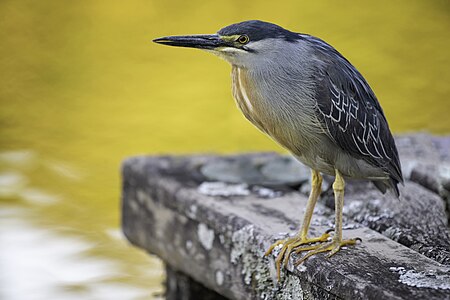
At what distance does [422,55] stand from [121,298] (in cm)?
290

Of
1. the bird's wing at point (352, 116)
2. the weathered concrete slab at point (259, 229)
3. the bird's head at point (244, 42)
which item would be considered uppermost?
the bird's head at point (244, 42)

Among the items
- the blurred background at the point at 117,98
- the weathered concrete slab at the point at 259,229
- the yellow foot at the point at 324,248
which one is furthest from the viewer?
the blurred background at the point at 117,98

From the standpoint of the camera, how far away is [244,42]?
7.57 ft

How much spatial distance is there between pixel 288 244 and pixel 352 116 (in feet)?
1.19

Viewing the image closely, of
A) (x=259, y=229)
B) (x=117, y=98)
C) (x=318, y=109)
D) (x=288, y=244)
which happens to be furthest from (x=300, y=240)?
(x=117, y=98)

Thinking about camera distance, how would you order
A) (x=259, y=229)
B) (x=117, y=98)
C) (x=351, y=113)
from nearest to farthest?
(x=351, y=113)
(x=259, y=229)
(x=117, y=98)

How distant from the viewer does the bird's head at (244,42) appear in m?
2.30

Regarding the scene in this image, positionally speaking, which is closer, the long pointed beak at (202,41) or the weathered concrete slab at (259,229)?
the weathered concrete slab at (259,229)

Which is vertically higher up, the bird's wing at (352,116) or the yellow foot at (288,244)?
Result: the bird's wing at (352,116)

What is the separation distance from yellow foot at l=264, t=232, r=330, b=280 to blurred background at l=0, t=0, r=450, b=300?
1.98m

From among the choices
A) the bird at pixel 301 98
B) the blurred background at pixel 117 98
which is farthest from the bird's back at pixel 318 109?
the blurred background at pixel 117 98

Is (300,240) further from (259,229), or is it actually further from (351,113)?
(351,113)

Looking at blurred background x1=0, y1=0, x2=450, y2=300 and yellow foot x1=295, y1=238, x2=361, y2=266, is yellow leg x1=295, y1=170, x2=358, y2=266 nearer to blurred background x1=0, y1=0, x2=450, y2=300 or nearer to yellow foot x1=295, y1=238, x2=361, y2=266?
yellow foot x1=295, y1=238, x2=361, y2=266

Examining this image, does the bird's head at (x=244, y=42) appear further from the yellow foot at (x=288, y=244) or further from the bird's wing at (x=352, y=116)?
the yellow foot at (x=288, y=244)
